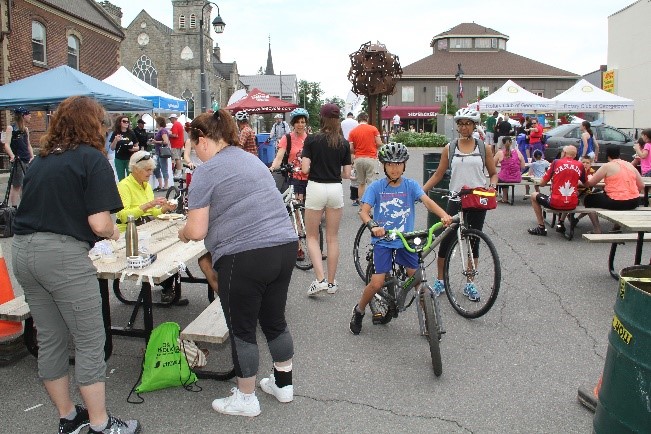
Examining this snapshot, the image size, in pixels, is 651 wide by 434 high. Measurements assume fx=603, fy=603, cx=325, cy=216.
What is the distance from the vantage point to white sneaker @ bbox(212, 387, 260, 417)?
144 inches

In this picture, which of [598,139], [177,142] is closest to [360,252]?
[177,142]

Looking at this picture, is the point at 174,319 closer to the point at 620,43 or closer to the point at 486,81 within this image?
the point at 620,43

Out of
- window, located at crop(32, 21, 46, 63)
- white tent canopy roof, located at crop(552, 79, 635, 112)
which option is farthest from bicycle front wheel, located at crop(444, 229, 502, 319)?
window, located at crop(32, 21, 46, 63)

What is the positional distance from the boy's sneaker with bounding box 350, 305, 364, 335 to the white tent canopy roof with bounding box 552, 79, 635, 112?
19437 mm

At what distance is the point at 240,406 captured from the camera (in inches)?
144

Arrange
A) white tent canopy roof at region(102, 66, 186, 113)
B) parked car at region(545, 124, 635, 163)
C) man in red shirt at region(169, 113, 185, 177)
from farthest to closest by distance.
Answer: parked car at region(545, 124, 635, 163)
man in red shirt at region(169, 113, 185, 177)
white tent canopy roof at region(102, 66, 186, 113)

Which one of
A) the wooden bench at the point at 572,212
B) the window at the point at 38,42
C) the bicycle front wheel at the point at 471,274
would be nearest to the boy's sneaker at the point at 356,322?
the bicycle front wheel at the point at 471,274

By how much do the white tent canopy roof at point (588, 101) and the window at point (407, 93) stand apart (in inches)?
1770

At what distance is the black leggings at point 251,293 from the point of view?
3.39m

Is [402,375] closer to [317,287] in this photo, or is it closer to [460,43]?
[317,287]

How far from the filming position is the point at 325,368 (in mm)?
4395

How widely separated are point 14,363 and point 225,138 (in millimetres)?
2485

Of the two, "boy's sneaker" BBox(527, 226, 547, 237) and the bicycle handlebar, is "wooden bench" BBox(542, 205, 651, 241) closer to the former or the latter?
"boy's sneaker" BBox(527, 226, 547, 237)

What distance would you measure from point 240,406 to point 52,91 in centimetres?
958
